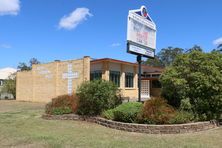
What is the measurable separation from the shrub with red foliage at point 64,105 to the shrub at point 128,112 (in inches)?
139

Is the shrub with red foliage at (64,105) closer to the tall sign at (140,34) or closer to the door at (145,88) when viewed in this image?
the tall sign at (140,34)

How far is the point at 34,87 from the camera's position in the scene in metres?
37.5

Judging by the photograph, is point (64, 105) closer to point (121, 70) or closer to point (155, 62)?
point (121, 70)

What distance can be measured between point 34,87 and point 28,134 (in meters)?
26.9

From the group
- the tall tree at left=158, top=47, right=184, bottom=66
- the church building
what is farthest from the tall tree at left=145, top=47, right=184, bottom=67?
the church building

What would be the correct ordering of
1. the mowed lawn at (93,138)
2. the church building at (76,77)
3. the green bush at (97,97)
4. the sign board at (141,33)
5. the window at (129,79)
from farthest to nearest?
1. the window at (129,79)
2. the church building at (76,77)
3. the sign board at (141,33)
4. the green bush at (97,97)
5. the mowed lawn at (93,138)

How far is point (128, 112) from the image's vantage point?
43.1 feet

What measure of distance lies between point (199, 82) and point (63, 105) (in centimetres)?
743

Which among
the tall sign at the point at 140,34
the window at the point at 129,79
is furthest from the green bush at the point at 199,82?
the window at the point at 129,79

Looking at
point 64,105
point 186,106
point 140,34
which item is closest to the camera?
point 186,106

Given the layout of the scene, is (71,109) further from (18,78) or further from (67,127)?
(18,78)

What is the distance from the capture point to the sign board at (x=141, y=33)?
51.5 feet

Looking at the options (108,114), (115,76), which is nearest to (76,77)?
(115,76)

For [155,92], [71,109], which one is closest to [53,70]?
[155,92]
